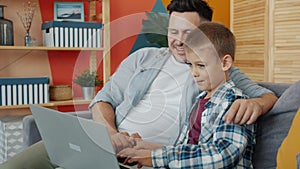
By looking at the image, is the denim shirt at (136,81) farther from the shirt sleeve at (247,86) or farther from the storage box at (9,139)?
the storage box at (9,139)

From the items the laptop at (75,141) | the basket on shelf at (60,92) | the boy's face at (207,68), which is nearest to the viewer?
the laptop at (75,141)

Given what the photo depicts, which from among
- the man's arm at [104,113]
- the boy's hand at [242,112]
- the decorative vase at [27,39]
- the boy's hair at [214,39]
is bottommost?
the man's arm at [104,113]

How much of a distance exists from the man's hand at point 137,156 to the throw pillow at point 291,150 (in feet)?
1.26

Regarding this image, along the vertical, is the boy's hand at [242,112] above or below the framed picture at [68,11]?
below

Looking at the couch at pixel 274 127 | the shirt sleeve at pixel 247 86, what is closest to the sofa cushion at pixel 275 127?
the couch at pixel 274 127

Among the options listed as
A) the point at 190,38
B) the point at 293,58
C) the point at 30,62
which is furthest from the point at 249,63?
the point at 190,38

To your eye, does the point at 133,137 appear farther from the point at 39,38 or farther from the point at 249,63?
the point at 249,63

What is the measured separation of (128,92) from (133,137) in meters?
0.41

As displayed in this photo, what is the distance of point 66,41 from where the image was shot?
288cm

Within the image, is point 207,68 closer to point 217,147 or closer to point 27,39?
point 217,147

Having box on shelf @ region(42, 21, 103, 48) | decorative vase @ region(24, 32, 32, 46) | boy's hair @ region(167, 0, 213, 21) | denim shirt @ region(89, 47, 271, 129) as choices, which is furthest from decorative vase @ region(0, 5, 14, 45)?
boy's hair @ region(167, 0, 213, 21)

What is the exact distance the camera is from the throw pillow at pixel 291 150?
3.53ft

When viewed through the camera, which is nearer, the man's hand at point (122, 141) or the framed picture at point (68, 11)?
the man's hand at point (122, 141)

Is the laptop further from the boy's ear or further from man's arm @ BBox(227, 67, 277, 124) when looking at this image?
the boy's ear
